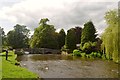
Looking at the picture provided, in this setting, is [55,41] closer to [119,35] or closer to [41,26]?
[41,26]

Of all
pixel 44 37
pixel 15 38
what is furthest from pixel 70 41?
pixel 15 38

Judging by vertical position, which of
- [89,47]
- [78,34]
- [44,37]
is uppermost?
[78,34]

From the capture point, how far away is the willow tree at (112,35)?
3078cm

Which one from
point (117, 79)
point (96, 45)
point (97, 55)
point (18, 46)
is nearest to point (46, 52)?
point (18, 46)

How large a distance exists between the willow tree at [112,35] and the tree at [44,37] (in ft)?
166

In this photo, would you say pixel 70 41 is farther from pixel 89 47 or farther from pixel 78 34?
pixel 89 47

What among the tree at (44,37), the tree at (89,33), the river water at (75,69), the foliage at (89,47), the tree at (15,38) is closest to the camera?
the river water at (75,69)

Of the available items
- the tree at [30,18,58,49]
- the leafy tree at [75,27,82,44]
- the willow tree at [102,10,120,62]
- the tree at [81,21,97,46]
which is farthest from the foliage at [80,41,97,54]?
the willow tree at [102,10,120,62]

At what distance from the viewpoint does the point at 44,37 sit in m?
85.1

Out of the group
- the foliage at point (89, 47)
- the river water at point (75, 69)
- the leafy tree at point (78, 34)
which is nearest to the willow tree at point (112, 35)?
the river water at point (75, 69)

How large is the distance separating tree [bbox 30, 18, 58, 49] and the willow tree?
50.5 metres

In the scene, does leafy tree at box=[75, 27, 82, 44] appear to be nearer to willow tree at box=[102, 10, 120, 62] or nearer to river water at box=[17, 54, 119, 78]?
river water at box=[17, 54, 119, 78]

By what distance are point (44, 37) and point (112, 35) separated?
54.2 metres

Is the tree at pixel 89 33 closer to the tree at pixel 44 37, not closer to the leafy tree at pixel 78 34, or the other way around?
the leafy tree at pixel 78 34
